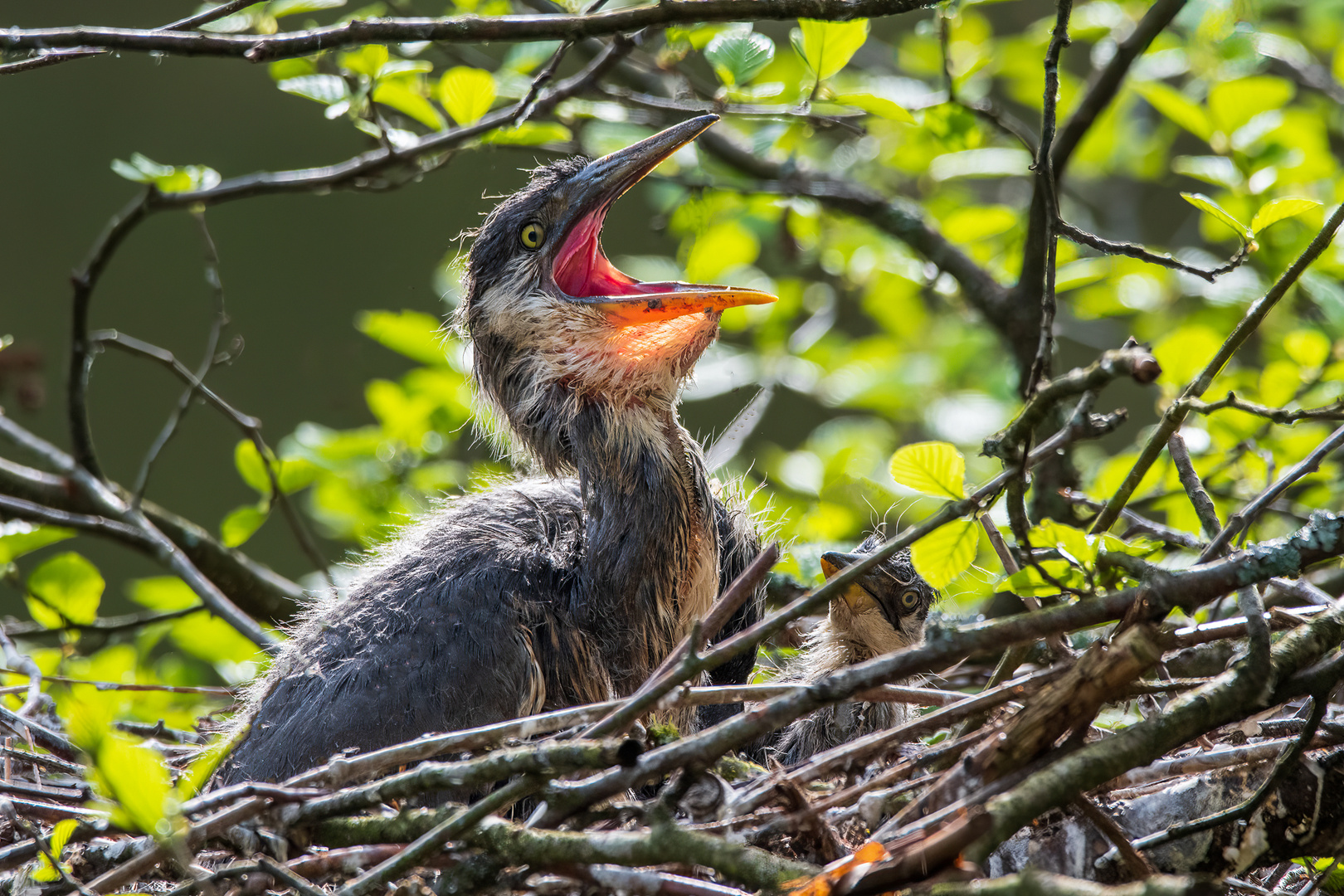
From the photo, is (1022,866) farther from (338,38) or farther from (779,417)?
(779,417)

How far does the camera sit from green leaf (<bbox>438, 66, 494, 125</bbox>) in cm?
207

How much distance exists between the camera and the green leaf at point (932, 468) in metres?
1.35

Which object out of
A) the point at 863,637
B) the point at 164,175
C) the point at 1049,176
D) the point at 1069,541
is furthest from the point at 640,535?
the point at 164,175

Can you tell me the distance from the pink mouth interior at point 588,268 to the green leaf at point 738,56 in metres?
0.33

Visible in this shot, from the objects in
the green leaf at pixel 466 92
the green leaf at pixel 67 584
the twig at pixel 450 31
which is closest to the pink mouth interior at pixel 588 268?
the green leaf at pixel 466 92

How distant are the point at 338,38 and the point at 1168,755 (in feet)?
4.48

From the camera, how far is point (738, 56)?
199 centimetres

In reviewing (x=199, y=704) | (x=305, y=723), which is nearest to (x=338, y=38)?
(x=305, y=723)

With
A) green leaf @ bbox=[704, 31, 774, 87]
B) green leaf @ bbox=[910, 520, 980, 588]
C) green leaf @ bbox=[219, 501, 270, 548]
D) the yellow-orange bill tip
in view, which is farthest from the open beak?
green leaf @ bbox=[219, 501, 270, 548]

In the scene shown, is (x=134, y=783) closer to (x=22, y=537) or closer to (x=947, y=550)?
(x=947, y=550)

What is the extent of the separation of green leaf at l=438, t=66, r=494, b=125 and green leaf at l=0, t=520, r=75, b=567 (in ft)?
3.44

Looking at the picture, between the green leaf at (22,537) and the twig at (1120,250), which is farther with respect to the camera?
the green leaf at (22,537)

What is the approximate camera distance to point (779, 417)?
236 inches

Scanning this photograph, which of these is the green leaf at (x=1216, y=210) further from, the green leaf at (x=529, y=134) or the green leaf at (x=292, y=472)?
the green leaf at (x=292, y=472)
